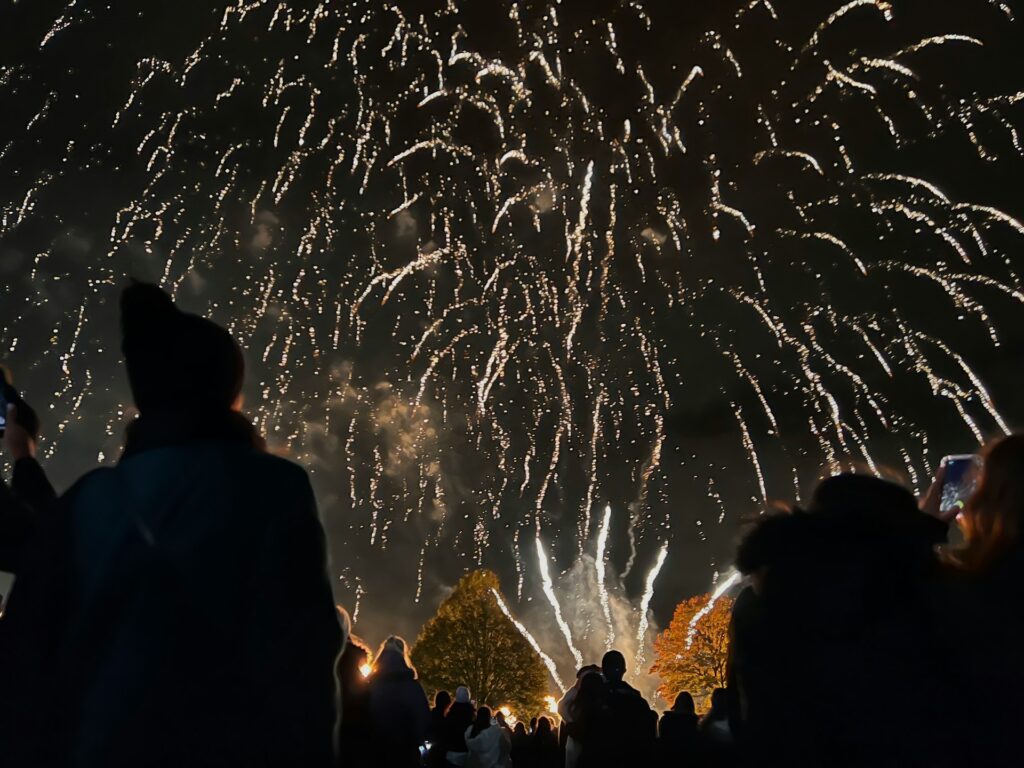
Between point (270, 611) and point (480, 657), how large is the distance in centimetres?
5501

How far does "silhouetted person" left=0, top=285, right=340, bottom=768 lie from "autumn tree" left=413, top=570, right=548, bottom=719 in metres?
52.3

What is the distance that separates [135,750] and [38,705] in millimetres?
370

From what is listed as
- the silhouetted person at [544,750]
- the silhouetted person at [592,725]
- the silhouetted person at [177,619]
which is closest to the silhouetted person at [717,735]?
the silhouetted person at [177,619]

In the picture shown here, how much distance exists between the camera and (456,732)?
A: 827 cm

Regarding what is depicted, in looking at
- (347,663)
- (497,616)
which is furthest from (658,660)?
(347,663)

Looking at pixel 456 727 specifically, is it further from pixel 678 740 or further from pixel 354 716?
pixel 678 740

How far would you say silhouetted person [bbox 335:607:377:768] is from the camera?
5.00 m

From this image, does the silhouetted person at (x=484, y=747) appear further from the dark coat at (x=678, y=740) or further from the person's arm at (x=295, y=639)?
the person's arm at (x=295, y=639)

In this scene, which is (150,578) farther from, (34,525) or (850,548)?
(850,548)

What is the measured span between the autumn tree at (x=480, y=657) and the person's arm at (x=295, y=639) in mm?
52372

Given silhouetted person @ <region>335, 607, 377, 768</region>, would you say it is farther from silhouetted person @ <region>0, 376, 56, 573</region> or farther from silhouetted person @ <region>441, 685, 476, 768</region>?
silhouetted person @ <region>441, 685, 476, 768</region>

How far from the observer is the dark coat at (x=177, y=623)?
2400 millimetres

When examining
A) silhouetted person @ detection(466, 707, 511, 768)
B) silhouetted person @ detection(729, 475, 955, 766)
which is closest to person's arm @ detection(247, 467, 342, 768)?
silhouetted person @ detection(729, 475, 955, 766)

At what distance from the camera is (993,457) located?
12.1 feet
